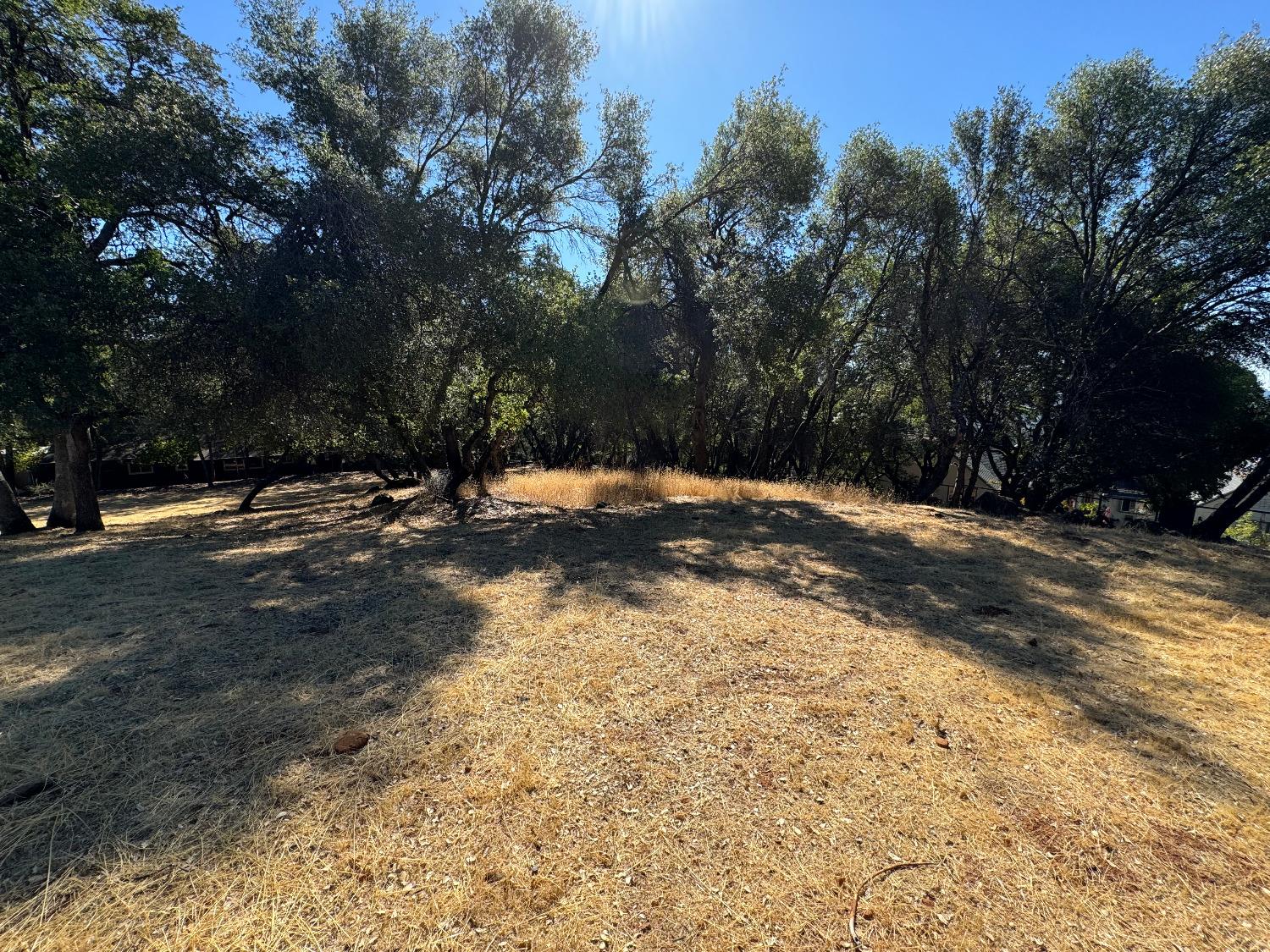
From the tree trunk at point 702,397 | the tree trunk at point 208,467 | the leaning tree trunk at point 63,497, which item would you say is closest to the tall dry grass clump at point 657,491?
the tree trunk at point 702,397

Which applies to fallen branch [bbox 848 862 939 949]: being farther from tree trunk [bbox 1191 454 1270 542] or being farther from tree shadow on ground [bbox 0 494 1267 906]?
tree trunk [bbox 1191 454 1270 542]

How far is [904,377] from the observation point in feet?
47.5

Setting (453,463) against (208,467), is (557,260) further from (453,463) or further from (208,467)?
(208,467)

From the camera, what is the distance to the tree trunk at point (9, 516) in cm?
959

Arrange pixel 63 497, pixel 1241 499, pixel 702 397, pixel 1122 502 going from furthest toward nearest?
pixel 1122 502 → pixel 702 397 → pixel 1241 499 → pixel 63 497

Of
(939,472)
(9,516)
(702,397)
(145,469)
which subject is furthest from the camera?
(145,469)

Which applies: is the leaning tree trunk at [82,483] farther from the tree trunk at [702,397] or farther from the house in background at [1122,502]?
the house in background at [1122,502]

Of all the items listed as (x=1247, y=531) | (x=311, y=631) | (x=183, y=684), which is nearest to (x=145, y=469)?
(x=311, y=631)

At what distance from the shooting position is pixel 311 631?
3.60 m

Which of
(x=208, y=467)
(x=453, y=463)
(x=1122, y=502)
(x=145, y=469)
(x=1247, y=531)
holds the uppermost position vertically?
(x=453, y=463)

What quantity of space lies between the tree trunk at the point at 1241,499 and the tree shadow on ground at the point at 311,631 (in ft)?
27.5

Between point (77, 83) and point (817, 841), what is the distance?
1367cm

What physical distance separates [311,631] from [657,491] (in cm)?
745

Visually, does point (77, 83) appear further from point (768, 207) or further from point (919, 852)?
point (919, 852)
